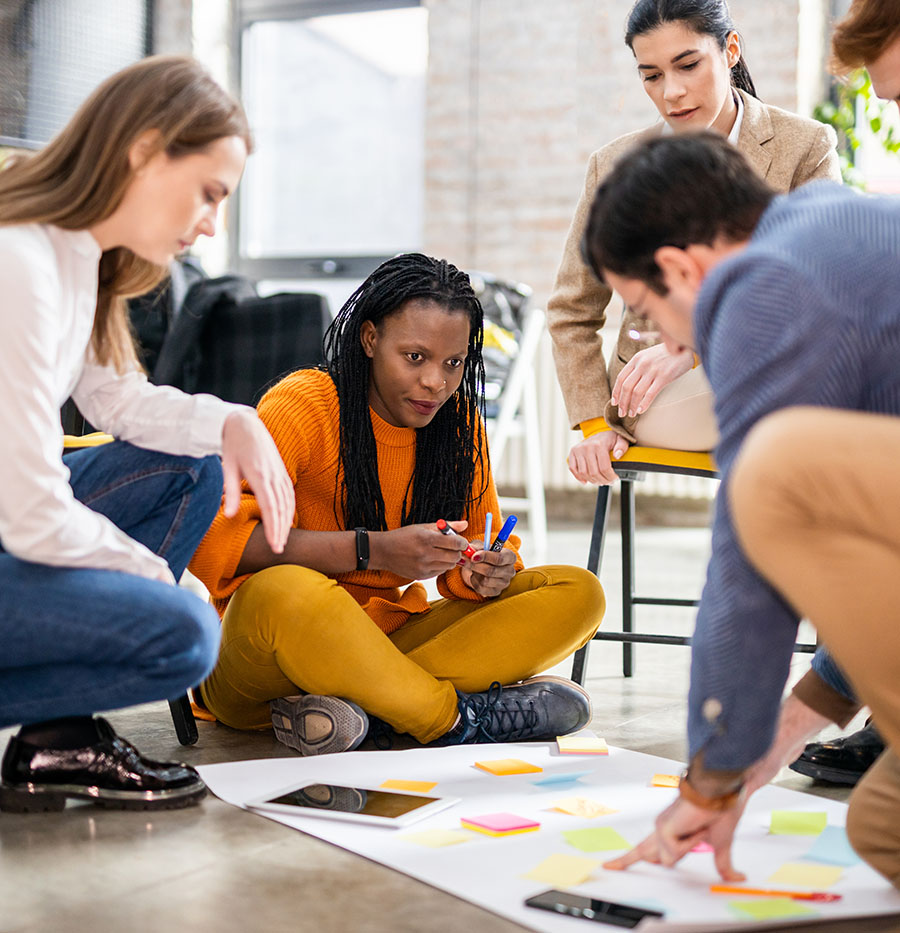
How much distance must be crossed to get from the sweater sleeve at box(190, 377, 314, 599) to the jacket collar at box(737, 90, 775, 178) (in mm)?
845

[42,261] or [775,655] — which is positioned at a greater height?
[42,261]

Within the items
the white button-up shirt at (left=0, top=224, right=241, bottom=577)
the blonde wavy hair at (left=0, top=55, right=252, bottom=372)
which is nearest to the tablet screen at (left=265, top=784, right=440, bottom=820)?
the white button-up shirt at (left=0, top=224, right=241, bottom=577)

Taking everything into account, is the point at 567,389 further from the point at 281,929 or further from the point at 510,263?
the point at 510,263

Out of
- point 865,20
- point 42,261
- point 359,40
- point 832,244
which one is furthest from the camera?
point 359,40

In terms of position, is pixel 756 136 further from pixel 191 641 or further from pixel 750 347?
pixel 191 641

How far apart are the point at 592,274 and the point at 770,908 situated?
1094mm

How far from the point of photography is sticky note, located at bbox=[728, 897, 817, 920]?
1039 mm

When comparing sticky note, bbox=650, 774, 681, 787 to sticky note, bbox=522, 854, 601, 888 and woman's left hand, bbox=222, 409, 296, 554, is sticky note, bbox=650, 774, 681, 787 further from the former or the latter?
woman's left hand, bbox=222, 409, 296, 554

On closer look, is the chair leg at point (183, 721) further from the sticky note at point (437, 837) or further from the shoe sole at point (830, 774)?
the shoe sole at point (830, 774)

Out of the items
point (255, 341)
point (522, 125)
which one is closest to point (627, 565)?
point (255, 341)

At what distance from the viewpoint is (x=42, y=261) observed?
4.06 feet

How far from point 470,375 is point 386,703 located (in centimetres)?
59

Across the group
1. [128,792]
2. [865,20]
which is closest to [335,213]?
[865,20]

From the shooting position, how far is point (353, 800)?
137cm
